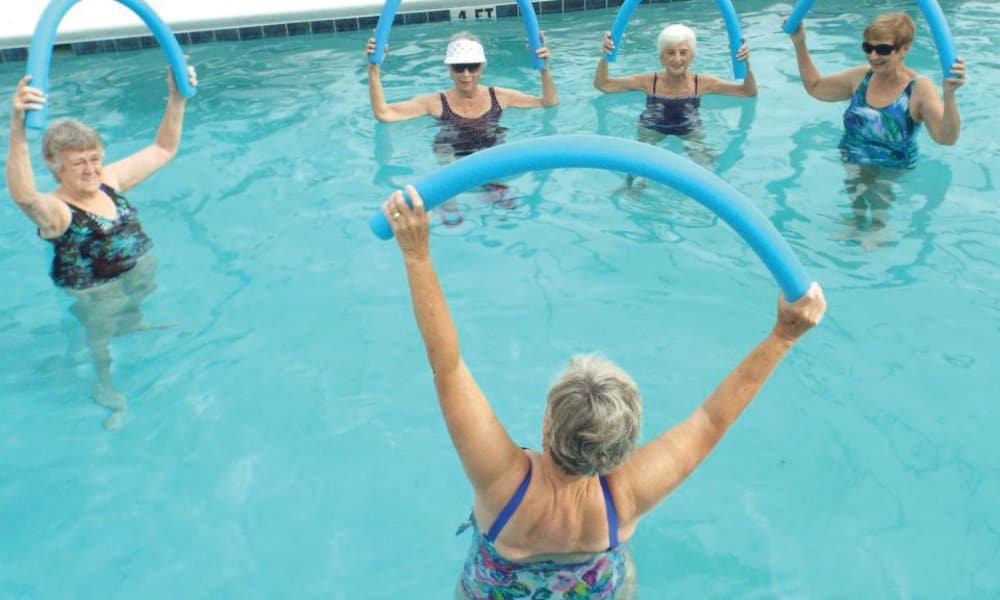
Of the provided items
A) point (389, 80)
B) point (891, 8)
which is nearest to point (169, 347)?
point (389, 80)

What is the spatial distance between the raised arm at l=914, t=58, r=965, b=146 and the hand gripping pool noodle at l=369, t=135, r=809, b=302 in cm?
410

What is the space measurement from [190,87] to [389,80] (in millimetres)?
5374

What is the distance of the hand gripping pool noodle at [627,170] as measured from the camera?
246 centimetres

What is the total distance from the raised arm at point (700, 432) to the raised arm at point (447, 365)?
37 centimetres

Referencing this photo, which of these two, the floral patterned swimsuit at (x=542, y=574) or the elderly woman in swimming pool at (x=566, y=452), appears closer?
the elderly woman in swimming pool at (x=566, y=452)

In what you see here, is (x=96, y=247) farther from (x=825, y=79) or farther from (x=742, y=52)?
(x=825, y=79)

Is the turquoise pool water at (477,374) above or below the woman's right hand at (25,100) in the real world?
below

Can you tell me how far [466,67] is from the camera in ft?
23.9

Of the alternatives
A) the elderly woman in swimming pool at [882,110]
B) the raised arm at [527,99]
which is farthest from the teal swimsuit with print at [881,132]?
the raised arm at [527,99]

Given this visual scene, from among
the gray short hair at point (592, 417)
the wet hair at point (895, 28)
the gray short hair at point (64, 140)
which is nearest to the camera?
the gray short hair at point (592, 417)

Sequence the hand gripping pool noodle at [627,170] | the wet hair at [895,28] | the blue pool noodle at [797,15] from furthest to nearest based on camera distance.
→ the blue pool noodle at [797,15] → the wet hair at [895,28] → the hand gripping pool noodle at [627,170]

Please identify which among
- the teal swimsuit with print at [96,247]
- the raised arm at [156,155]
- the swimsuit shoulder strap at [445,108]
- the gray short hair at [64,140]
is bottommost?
the teal swimsuit with print at [96,247]

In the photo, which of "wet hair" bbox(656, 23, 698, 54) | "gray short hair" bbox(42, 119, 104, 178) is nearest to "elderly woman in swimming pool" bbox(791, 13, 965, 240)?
"wet hair" bbox(656, 23, 698, 54)

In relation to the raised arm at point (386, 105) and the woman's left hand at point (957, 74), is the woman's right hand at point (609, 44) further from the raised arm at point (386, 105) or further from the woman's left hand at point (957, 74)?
the woman's left hand at point (957, 74)
